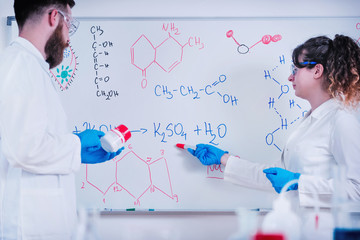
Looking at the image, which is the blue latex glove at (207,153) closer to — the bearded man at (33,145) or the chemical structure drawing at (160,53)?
the chemical structure drawing at (160,53)

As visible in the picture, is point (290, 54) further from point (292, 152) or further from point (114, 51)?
point (114, 51)

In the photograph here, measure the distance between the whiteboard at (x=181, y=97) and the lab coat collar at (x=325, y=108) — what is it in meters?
0.36

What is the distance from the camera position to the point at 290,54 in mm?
2211

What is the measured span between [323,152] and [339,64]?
1.38 ft

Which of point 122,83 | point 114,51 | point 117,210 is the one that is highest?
point 114,51

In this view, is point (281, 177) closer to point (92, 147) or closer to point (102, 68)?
point (92, 147)

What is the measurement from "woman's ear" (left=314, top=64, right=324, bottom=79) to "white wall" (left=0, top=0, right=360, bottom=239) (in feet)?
1.68

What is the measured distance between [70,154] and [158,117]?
0.80m

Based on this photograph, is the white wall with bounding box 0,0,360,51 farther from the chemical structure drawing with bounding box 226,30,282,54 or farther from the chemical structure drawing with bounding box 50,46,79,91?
the chemical structure drawing with bounding box 50,46,79,91

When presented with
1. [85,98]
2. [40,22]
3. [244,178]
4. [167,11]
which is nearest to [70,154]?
[40,22]

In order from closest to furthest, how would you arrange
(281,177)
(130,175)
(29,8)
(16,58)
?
(16,58) → (29,8) → (281,177) → (130,175)

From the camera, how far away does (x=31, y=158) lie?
140 cm

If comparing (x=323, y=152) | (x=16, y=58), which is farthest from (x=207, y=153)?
(x=16, y=58)

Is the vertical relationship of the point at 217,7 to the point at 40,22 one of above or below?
above
